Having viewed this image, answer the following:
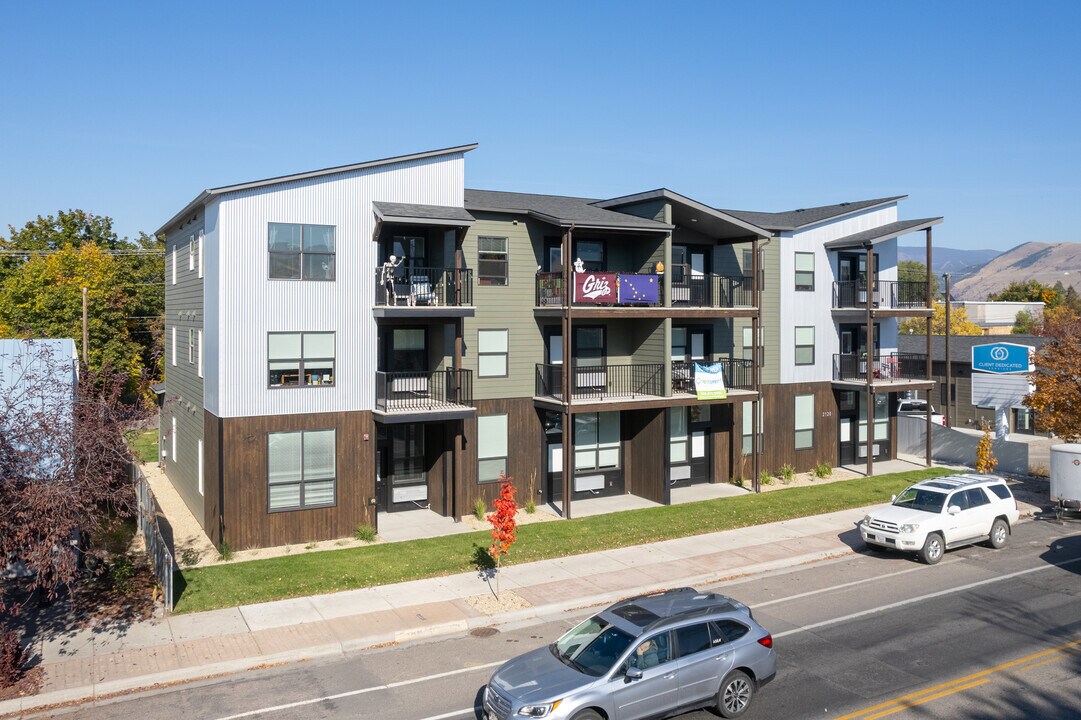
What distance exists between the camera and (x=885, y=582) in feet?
62.5

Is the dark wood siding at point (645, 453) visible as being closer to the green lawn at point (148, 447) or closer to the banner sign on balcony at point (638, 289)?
the banner sign on balcony at point (638, 289)

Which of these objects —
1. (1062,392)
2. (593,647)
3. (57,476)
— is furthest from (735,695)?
(1062,392)

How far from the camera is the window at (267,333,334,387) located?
21.7 metres

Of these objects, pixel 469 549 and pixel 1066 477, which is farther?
pixel 1066 477

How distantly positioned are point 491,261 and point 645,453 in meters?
7.95

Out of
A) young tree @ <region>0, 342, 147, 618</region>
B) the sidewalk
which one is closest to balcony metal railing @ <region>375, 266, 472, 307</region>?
the sidewalk

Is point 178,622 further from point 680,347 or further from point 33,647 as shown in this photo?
point 680,347

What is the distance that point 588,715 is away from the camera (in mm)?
10898

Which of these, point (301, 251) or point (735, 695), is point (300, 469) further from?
point (735, 695)

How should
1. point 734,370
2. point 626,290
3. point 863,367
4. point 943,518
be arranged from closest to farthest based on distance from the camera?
point 943,518
point 626,290
point 734,370
point 863,367

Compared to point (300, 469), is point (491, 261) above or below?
above

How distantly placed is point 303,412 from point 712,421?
47.6 ft

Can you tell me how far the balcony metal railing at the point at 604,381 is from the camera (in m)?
25.6

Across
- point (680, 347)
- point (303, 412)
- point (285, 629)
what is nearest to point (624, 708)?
point (285, 629)
